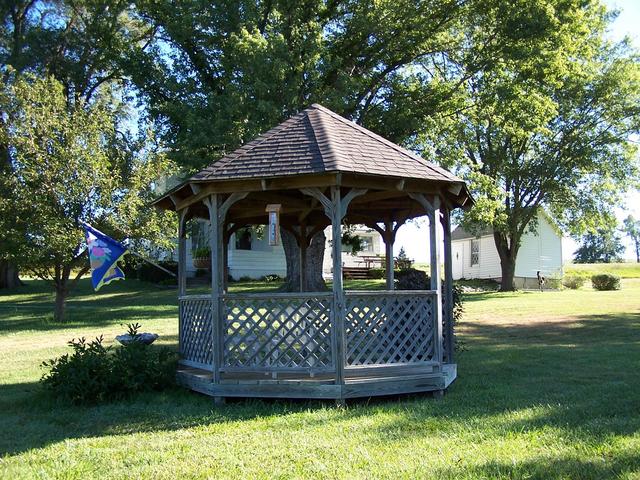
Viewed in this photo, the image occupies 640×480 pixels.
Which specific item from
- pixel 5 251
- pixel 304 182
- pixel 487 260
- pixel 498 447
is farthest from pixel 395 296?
pixel 487 260

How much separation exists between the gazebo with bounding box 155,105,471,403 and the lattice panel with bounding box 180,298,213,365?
0.06ft

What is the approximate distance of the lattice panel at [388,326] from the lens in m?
8.48

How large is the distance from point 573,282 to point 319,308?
36.0 meters

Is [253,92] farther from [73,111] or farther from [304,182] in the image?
[304,182]

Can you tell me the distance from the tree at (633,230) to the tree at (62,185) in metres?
117

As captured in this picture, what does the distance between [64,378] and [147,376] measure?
112cm

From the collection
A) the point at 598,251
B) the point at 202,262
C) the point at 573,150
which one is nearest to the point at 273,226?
the point at 202,262

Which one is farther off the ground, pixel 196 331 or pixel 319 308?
pixel 319 308

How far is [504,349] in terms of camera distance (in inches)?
527

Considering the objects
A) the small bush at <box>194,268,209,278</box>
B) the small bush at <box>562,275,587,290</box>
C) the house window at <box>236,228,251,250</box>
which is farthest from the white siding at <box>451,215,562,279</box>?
the small bush at <box>194,268,209,278</box>

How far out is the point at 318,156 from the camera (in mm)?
8555

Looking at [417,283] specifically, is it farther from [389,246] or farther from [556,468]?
[556,468]

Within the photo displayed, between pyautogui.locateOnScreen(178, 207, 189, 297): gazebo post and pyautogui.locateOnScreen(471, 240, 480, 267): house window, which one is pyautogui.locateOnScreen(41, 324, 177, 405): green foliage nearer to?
pyautogui.locateOnScreen(178, 207, 189, 297): gazebo post

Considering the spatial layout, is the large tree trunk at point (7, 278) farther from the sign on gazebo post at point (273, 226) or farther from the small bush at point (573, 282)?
the small bush at point (573, 282)
